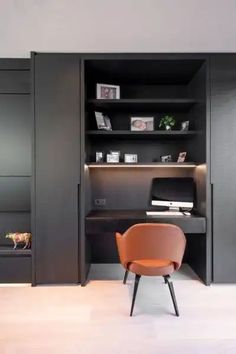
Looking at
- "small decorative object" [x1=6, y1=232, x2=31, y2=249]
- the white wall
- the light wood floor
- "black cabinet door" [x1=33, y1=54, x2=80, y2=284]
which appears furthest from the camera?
"small decorative object" [x1=6, y1=232, x2=31, y2=249]

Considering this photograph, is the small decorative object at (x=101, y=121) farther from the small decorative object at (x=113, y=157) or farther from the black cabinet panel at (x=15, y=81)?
the black cabinet panel at (x=15, y=81)

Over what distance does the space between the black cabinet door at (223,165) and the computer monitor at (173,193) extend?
0.45 metres

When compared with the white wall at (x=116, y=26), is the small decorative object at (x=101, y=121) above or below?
below

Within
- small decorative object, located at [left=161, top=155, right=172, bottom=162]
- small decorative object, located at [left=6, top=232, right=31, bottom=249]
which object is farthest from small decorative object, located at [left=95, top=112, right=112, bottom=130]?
small decorative object, located at [left=6, top=232, right=31, bottom=249]

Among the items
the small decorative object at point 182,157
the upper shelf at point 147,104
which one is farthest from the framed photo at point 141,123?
the small decorative object at point 182,157

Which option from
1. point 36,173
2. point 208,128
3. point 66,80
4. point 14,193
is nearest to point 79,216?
point 36,173

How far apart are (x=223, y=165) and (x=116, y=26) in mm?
1815

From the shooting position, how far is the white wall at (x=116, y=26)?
7.07 feet

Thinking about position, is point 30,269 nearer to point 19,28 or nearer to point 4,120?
point 4,120

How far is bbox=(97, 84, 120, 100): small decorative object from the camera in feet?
11.3

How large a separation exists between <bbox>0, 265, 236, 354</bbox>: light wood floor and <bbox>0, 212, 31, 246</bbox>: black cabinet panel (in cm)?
70

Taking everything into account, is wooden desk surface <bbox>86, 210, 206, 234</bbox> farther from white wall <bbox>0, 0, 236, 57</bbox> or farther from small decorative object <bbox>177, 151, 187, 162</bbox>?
white wall <bbox>0, 0, 236, 57</bbox>

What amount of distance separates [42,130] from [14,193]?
0.93 m

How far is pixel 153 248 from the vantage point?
8.00ft
